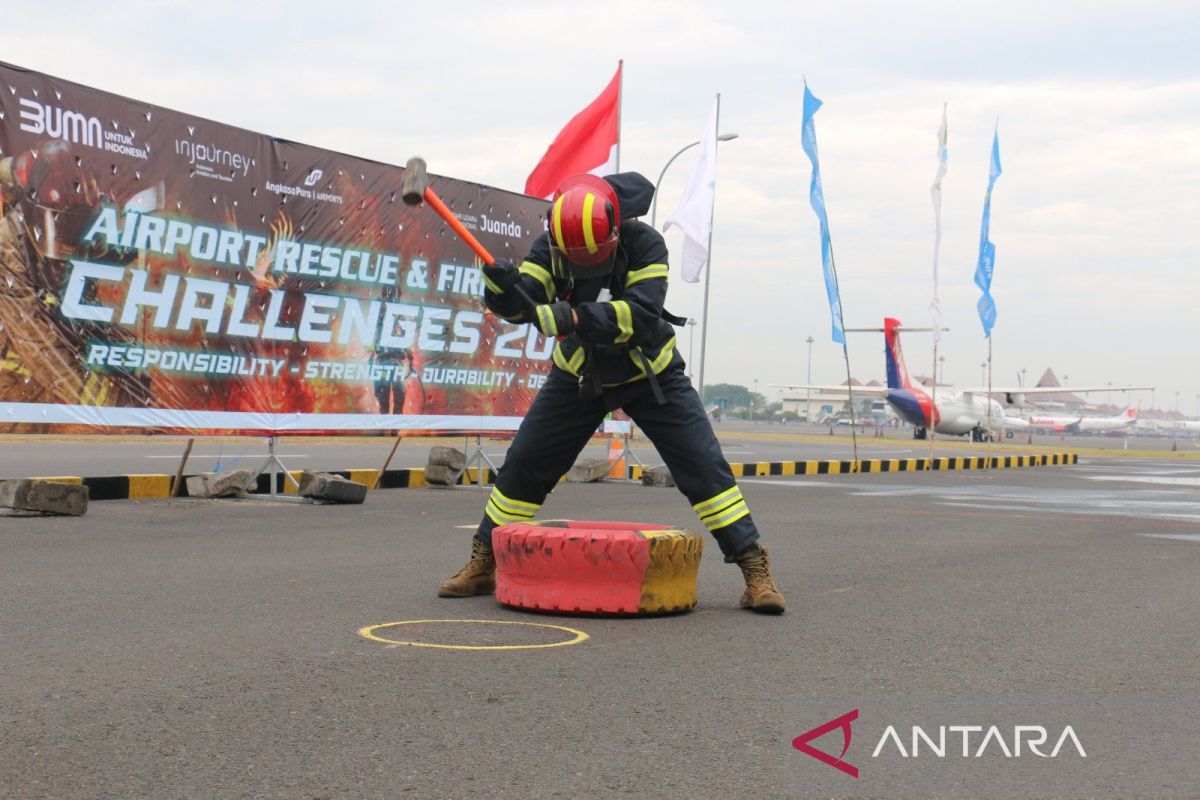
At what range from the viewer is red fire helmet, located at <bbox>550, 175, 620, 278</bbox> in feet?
20.1

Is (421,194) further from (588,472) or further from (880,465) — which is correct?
(880,465)

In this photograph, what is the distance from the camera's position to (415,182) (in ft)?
22.9

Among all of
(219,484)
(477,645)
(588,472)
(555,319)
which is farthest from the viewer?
(588,472)

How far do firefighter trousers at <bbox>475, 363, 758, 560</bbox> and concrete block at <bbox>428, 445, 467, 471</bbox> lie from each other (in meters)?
9.24

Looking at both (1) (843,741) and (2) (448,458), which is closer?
(1) (843,741)

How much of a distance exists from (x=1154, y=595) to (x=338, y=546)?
4.79 metres

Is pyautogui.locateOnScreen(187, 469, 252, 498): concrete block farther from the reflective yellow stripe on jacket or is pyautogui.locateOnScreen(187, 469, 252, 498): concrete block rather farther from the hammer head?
the reflective yellow stripe on jacket

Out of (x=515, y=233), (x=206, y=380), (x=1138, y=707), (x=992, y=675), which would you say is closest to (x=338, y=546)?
(x=206, y=380)

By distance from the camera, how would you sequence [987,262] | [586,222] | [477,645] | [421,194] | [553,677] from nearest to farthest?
1. [553,677]
2. [477,645]
3. [586,222]
4. [421,194]
5. [987,262]

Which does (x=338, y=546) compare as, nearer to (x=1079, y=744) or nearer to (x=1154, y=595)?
(x=1154, y=595)

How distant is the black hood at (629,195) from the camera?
6324 mm

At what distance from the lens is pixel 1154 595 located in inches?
297

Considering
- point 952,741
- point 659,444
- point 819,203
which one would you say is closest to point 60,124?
point 659,444

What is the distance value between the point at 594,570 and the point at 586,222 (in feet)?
4.84
